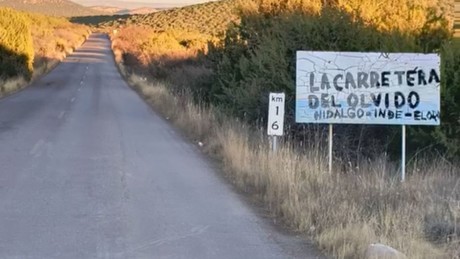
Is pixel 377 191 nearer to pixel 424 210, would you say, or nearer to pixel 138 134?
pixel 424 210

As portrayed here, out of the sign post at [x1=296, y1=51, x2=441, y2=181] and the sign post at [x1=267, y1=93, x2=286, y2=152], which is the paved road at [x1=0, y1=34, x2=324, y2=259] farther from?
the sign post at [x1=296, y1=51, x2=441, y2=181]

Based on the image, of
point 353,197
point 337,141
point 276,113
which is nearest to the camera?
point 353,197

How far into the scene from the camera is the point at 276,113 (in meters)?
12.7

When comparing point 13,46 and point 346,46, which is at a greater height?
point 346,46

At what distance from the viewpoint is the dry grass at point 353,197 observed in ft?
25.4

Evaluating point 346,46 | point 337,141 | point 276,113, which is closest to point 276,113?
point 276,113

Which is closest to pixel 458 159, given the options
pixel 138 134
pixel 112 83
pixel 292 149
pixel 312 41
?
pixel 292 149

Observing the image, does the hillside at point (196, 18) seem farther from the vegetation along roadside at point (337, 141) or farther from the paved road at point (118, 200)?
the paved road at point (118, 200)

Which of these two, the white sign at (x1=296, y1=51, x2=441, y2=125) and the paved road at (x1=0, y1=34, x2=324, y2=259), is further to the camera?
the white sign at (x1=296, y1=51, x2=441, y2=125)

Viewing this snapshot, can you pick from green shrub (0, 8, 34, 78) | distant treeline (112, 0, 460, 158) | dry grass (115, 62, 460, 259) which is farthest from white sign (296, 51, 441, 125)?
green shrub (0, 8, 34, 78)

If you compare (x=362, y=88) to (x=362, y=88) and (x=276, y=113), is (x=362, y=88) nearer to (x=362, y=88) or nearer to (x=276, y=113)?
(x=362, y=88)

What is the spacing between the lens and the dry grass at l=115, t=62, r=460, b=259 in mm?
7742

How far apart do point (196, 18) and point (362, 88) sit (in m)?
113

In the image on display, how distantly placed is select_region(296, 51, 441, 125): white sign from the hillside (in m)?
87.3
